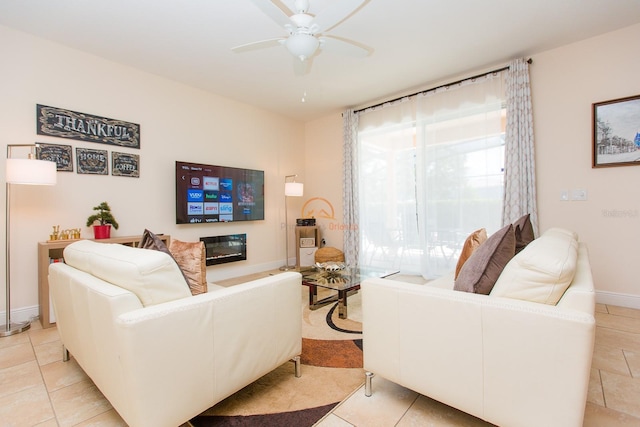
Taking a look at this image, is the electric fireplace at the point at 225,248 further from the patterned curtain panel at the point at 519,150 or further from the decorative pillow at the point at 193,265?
the patterned curtain panel at the point at 519,150

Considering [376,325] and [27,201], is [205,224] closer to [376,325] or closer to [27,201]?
[27,201]

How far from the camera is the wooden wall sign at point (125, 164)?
3.19m

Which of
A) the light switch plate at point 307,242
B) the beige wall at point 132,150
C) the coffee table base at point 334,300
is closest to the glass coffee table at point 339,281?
the coffee table base at point 334,300

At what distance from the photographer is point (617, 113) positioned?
277cm

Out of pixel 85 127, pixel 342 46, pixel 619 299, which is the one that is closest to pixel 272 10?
pixel 342 46

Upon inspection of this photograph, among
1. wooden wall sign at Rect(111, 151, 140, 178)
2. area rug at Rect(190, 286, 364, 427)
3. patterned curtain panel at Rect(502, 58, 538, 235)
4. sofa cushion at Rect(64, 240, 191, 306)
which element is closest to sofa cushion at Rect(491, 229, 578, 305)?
area rug at Rect(190, 286, 364, 427)

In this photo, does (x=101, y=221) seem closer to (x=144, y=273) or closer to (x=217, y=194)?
(x=217, y=194)

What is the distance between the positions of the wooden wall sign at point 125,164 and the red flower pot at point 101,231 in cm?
63

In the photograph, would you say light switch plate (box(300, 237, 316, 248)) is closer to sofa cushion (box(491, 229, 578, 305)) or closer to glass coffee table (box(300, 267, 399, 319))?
glass coffee table (box(300, 267, 399, 319))

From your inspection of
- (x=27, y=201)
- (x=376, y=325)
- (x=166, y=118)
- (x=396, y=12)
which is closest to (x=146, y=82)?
(x=166, y=118)

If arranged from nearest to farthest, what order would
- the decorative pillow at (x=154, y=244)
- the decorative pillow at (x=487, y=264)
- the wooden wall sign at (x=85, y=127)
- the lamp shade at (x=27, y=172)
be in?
the decorative pillow at (x=487, y=264)
the decorative pillow at (x=154, y=244)
the lamp shade at (x=27, y=172)
the wooden wall sign at (x=85, y=127)

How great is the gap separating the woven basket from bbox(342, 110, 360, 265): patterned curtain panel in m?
0.16

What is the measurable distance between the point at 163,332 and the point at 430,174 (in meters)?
3.58

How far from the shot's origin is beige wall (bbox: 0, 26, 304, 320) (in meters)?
2.66
